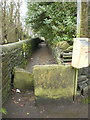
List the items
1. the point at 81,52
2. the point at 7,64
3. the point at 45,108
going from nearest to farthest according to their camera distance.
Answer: the point at 81,52 → the point at 45,108 → the point at 7,64

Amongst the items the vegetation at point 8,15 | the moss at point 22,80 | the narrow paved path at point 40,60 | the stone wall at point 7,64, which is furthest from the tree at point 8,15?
the moss at point 22,80

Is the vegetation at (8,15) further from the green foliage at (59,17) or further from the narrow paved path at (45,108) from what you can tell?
the narrow paved path at (45,108)

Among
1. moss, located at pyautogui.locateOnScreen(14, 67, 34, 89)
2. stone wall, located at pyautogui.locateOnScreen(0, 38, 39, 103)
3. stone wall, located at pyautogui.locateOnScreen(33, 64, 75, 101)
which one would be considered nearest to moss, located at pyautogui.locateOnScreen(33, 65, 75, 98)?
stone wall, located at pyautogui.locateOnScreen(33, 64, 75, 101)

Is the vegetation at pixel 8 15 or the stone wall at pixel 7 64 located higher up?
the vegetation at pixel 8 15

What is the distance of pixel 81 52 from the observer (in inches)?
123

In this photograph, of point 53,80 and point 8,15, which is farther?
point 8,15

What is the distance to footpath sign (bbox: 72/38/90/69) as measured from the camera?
10.2ft

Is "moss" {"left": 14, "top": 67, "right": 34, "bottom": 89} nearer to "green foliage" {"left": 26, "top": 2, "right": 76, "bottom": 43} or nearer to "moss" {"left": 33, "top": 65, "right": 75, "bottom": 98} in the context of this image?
"moss" {"left": 33, "top": 65, "right": 75, "bottom": 98}

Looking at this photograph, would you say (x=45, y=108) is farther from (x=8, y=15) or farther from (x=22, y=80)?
(x=8, y=15)

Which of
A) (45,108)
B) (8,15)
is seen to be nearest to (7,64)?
(45,108)

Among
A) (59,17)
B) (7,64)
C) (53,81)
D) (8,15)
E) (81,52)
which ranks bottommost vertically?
(53,81)

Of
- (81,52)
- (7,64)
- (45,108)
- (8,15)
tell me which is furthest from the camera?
(8,15)

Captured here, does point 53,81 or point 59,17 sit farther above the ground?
point 59,17

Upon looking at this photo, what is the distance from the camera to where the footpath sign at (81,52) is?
3107 mm
